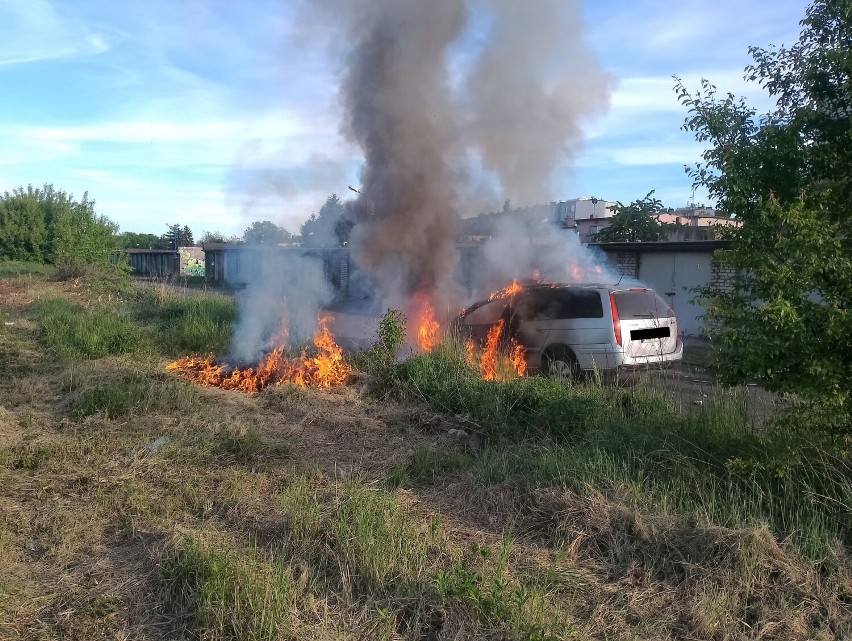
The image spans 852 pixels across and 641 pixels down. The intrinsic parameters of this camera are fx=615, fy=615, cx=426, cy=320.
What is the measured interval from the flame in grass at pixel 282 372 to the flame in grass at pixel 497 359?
1.76 meters

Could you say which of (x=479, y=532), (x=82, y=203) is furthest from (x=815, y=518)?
(x=82, y=203)

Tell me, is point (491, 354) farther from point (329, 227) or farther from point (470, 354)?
point (329, 227)

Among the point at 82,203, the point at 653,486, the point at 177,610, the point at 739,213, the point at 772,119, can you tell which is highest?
the point at 82,203

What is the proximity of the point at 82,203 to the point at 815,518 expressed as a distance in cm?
3388

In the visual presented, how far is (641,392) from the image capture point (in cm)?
644

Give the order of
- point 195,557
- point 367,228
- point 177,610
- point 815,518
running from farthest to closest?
point 367,228, point 815,518, point 195,557, point 177,610

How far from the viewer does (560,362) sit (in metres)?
8.91

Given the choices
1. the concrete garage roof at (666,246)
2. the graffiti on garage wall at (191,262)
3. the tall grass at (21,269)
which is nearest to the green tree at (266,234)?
the concrete garage roof at (666,246)

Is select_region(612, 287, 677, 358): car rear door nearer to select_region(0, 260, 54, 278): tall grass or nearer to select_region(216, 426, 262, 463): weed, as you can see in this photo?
select_region(216, 426, 262, 463): weed

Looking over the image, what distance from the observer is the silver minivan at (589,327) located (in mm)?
8508

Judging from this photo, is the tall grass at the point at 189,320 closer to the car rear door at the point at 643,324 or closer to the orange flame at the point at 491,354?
the orange flame at the point at 491,354

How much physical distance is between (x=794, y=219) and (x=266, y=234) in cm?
1071

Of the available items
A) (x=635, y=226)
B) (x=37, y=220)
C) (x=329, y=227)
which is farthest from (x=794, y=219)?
(x=37, y=220)

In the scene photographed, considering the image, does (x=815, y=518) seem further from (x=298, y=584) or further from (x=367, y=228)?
(x=367, y=228)
